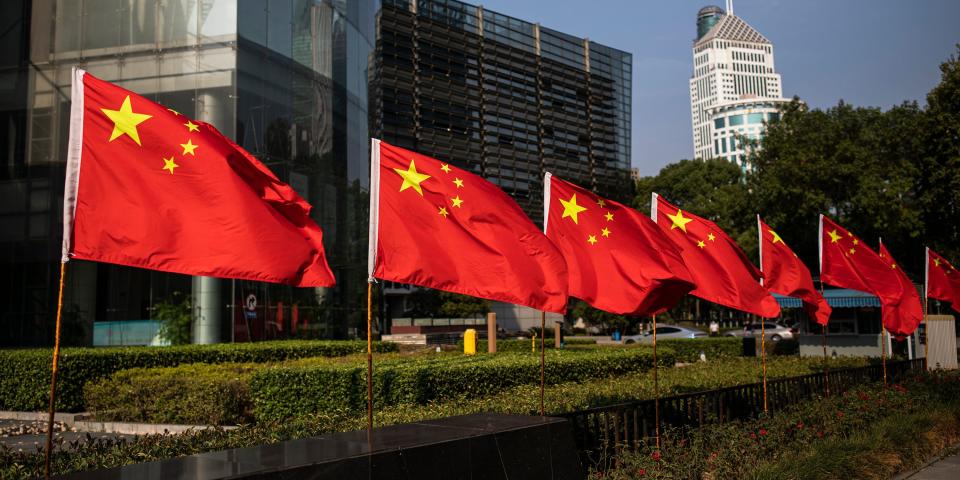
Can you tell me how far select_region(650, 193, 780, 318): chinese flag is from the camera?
1091cm

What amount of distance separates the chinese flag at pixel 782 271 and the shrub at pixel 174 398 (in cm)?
960

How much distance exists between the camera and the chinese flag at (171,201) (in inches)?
238

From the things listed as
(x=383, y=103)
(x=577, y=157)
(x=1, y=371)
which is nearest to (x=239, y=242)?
(x=1, y=371)

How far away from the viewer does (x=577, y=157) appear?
77625 millimetres

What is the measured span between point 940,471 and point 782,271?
12.5ft

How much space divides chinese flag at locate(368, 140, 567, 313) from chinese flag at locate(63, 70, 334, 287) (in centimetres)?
73

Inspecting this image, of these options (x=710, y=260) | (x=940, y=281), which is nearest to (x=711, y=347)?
(x=940, y=281)

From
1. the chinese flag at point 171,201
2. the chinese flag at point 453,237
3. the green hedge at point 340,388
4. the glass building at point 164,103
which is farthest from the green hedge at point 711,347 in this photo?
the chinese flag at point 171,201

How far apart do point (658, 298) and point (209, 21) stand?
24.3m

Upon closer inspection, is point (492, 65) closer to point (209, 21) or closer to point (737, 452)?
point (209, 21)

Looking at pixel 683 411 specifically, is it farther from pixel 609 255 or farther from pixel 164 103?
pixel 164 103

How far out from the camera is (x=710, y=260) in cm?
1113

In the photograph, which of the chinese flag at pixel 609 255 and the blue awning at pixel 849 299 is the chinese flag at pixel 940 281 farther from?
the chinese flag at pixel 609 255

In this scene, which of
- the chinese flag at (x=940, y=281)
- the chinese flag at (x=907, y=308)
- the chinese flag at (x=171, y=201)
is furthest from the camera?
the chinese flag at (x=940, y=281)
